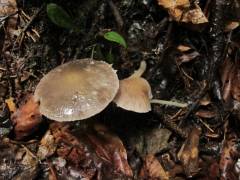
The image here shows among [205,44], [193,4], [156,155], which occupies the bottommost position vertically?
[156,155]

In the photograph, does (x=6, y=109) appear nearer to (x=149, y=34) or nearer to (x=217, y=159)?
(x=149, y=34)

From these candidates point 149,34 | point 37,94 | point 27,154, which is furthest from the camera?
point 149,34

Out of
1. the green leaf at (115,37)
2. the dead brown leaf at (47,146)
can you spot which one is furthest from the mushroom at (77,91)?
the dead brown leaf at (47,146)

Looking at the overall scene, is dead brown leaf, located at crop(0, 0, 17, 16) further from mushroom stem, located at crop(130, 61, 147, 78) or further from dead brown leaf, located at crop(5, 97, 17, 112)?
mushroom stem, located at crop(130, 61, 147, 78)

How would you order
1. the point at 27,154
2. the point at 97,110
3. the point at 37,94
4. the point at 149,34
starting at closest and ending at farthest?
the point at 97,110 → the point at 37,94 → the point at 27,154 → the point at 149,34

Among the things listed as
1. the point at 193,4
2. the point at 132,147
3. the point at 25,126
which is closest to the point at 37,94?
the point at 25,126

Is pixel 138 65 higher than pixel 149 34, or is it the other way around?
pixel 149 34
